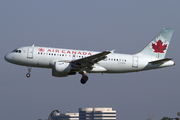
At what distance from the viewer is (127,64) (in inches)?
2175

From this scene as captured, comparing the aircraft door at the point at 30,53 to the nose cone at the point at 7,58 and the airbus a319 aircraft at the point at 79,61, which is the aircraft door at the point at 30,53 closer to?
the airbus a319 aircraft at the point at 79,61

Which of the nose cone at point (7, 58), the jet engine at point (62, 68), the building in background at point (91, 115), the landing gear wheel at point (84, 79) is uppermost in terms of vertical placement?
the nose cone at point (7, 58)

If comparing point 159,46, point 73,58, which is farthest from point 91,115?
point 73,58

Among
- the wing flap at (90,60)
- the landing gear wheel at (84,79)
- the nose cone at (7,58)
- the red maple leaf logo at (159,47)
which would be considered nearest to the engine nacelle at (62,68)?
the wing flap at (90,60)

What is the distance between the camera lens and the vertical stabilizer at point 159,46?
5809 centimetres

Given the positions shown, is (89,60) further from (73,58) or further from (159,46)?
(159,46)

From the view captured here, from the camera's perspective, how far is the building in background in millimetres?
158875

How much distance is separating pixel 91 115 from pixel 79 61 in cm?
11090

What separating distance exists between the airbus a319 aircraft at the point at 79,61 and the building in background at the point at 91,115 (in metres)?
104

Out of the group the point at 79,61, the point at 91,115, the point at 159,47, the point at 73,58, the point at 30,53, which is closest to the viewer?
the point at 79,61

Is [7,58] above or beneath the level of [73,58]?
above

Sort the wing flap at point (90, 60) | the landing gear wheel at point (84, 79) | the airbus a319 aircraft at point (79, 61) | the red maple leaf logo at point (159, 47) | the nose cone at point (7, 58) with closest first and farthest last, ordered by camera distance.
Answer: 1. the wing flap at point (90, 60)
2. the airbus a319 aircraft at point (79, 61)
3. the landing gear wheel at point (84, 79)
4. the nose cone at point (7, 58)
5. the red maple leaf logo at point (159, 47)

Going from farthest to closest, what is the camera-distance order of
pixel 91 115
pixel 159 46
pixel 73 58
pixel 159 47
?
pixel 91 115 < pixel 159 46 < pixel 159 47 < pixel 73 58

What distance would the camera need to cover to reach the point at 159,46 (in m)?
58.9
